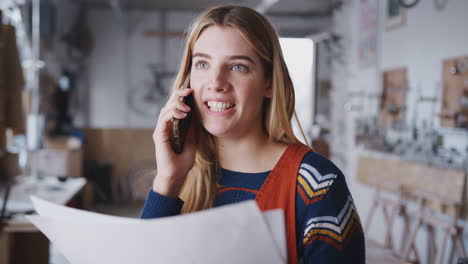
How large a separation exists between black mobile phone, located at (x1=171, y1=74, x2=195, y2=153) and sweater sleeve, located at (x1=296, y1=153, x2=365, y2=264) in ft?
1.28

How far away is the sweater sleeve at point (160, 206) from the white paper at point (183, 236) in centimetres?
32

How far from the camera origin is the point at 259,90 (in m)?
1.27

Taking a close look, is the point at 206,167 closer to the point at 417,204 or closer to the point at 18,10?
the point at 417,204

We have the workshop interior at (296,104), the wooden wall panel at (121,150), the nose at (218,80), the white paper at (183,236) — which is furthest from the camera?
the wooden wall panel at (121,150)

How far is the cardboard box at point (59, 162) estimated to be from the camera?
22.6 feet

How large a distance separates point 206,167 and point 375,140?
4.05 metres

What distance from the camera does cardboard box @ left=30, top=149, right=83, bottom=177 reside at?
6.88 meters

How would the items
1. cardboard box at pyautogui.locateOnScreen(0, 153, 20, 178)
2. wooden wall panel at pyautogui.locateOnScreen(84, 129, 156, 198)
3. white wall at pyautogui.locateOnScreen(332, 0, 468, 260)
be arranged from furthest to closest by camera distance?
wooden wall panel at pyautogui.locateOnScreen(84, 129, 156, 198) → cardboard box at pyautogui.locateOnScreen(0, 153, 20, 178) → white wall at pyautogui.locateOnScreen(332, 0, 468, 260)

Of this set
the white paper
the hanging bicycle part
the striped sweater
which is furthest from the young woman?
the hanging bicycle part

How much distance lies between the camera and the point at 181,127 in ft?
4.30

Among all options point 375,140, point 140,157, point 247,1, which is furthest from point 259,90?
point 140,157

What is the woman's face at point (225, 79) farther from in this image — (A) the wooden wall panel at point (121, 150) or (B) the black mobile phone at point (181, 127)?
(A) the wooden wall panel at point (121, 150)

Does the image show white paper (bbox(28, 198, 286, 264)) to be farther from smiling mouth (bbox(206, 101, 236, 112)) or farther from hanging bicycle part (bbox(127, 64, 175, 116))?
hanging bicycle part (bbox(127, 64, 175, 116))

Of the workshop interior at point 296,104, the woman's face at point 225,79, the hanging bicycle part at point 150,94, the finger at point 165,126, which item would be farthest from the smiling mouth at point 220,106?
the hanging bicycle part at point 150,94
